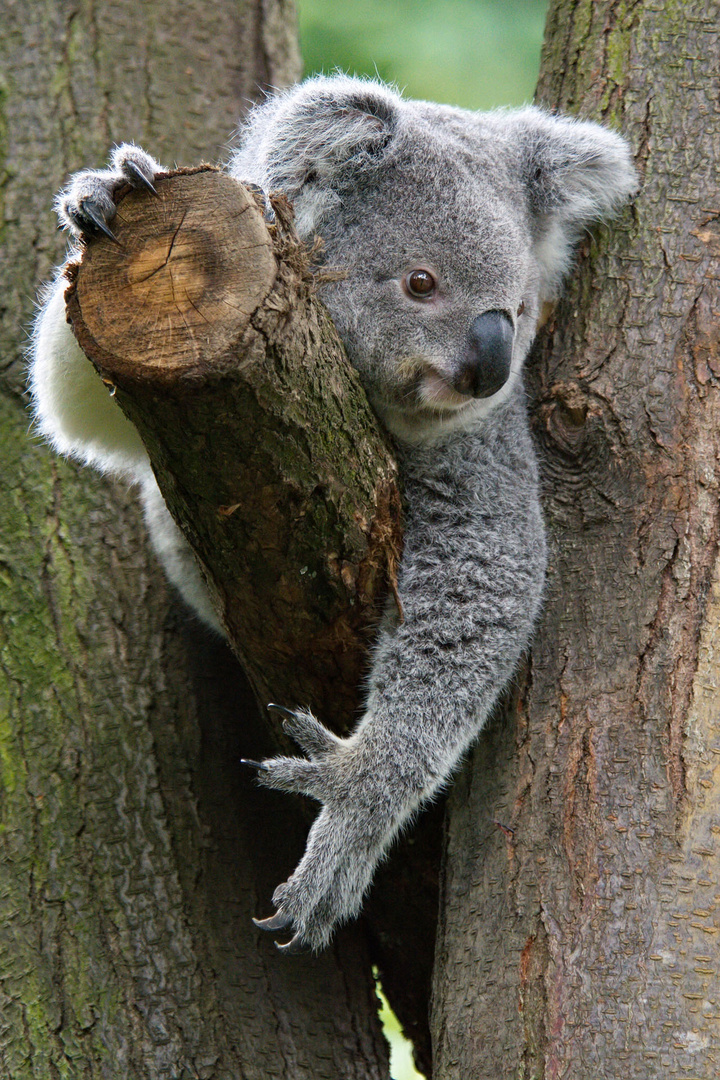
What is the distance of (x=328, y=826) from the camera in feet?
7.41

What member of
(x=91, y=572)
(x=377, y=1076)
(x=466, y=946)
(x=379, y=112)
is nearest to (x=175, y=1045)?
(x=377, y=1076)

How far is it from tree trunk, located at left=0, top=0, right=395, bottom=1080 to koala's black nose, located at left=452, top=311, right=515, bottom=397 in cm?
116

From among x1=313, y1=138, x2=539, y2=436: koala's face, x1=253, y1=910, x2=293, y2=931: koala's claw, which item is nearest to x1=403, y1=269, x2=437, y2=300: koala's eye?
x1=313, y1=138, x2=539, y2=436: koala's face

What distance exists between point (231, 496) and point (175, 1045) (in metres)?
1.38

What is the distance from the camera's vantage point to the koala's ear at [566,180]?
105 inches

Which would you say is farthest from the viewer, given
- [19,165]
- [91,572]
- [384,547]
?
[19,165]

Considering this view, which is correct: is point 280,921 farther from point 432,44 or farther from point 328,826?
point 432,44

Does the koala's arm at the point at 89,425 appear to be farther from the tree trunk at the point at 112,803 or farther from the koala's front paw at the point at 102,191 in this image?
the koala's front paw at the point at 102,191

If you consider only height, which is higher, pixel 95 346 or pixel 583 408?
pixel 95 346

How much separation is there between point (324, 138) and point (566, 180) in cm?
72

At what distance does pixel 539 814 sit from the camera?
2246 mm

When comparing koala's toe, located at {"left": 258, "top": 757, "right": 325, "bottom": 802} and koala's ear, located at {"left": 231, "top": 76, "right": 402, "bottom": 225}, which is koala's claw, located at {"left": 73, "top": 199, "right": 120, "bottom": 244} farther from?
koala's toe, located at {"left": 258, "top": 757, "right": 325, "bottom": 802}

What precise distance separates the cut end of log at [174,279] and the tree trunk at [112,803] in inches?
47.2

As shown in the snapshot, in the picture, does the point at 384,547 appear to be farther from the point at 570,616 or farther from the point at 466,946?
the point at 466,946
